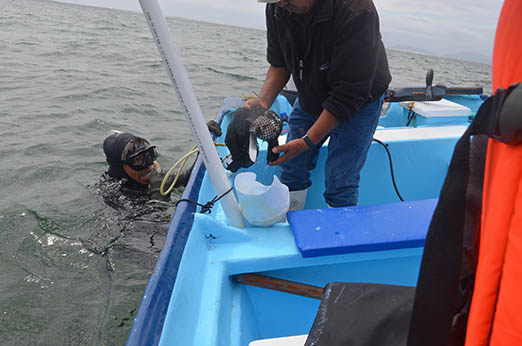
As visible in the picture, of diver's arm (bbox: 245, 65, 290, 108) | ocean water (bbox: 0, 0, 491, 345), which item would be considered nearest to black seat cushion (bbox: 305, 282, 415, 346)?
diver's arm (bbox: 245, 65, 290, 108)

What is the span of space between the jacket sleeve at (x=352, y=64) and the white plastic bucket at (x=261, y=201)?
601 mm

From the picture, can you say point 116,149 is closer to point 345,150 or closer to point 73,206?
point 73,206

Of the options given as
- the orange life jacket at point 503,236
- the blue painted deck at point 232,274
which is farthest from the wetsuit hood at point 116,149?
the orange life jacket at point 503,236

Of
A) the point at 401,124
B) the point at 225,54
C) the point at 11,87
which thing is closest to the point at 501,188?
the point at 401,124

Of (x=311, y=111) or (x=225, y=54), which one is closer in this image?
(x=311, y=111)

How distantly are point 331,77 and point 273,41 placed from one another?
591mm

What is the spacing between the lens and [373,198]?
342cm

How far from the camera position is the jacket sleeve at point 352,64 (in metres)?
1.97

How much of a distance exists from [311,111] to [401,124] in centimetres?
302

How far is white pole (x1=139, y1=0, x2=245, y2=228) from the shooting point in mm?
1464

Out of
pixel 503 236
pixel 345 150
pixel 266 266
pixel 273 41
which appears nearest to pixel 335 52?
pixel 273 41

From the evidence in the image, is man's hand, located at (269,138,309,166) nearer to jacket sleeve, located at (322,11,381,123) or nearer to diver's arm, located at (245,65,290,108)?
jacket sleeve, located at (322,11,381,123)

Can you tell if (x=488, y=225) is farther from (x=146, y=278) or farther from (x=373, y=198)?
(x=146, y=278)

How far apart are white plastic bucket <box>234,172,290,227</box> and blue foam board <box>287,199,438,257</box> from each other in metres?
0.10
